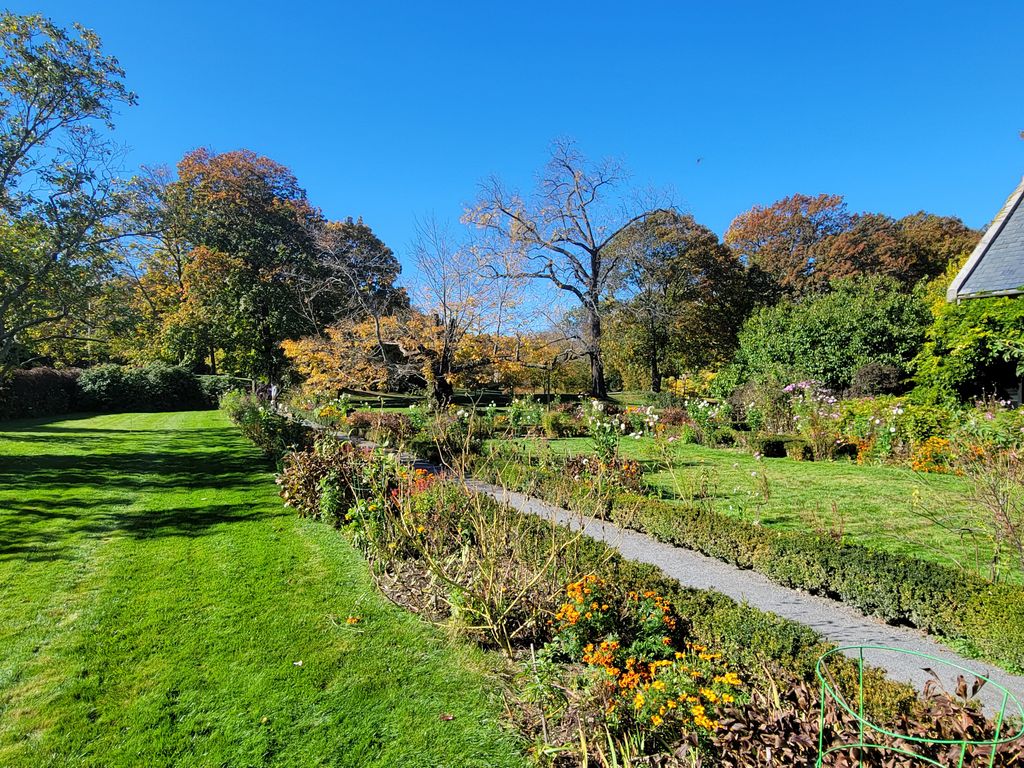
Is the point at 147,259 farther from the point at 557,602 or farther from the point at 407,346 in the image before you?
the point at 557,602

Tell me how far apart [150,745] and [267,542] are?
3.02m

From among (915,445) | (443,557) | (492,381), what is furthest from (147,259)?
(915,445)

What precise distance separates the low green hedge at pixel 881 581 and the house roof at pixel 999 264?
17.0 ft

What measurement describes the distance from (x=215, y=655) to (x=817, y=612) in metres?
4.25

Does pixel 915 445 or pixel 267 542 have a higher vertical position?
pixel 915 445

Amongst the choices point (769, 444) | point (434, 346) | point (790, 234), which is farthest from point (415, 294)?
point (790, 234)

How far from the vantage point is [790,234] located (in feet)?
92.6

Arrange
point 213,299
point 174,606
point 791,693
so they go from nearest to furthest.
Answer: point 791,693 → point 174,606 → point 213,299

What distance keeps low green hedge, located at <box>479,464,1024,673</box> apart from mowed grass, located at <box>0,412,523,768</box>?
1.37m

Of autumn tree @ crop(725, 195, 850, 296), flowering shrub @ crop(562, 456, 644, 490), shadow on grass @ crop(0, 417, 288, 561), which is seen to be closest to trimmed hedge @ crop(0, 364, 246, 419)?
shadow on grass @ crop(0, 417, 288, 561)

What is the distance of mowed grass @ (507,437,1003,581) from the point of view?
16.6 feet

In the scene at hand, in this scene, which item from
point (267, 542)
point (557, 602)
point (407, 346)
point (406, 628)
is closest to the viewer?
point (557, 602)

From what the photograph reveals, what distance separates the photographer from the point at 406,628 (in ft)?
12.4

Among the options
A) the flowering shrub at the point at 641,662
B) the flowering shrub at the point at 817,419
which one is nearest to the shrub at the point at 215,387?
the flowering shrub at the point at 817,419
